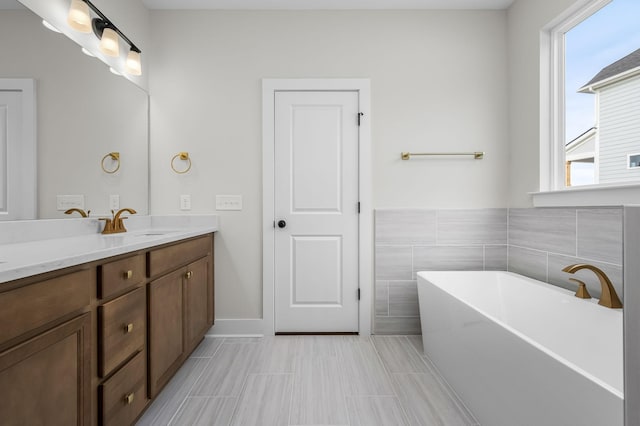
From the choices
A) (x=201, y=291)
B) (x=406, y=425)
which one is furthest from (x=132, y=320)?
(x=406, y=425)

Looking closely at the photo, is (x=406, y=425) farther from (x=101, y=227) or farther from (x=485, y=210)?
(x=101, y=227)

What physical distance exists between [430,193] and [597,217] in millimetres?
1082

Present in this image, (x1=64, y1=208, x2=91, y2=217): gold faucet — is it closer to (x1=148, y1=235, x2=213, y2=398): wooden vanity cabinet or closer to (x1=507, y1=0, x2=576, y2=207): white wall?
(x1=148, y1=235, x2=213, y2=398): wooden vanity cabinet

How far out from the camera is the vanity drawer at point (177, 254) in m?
1.66

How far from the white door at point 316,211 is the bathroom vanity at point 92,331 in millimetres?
864

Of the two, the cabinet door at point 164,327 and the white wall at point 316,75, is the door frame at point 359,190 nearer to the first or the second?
the white wall at point 316,75

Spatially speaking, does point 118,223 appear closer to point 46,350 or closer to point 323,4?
point 46,350

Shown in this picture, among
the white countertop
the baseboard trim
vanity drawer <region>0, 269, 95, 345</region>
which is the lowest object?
the baseboard trim

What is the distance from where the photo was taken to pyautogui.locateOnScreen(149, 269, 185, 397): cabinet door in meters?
1.62

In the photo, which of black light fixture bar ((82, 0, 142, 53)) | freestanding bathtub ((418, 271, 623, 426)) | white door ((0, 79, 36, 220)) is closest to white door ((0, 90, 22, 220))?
white door ((0, 79, 36, 220))

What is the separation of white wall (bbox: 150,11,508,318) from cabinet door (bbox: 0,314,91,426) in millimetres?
1568

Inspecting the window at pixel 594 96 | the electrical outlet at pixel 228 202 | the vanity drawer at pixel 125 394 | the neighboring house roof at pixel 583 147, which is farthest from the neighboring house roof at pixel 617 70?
the vanity drawer at pixel 125 394

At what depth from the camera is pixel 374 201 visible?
2.67 metres

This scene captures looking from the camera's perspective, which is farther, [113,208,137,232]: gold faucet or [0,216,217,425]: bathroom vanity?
[113,208,137,232]: gold faucet
